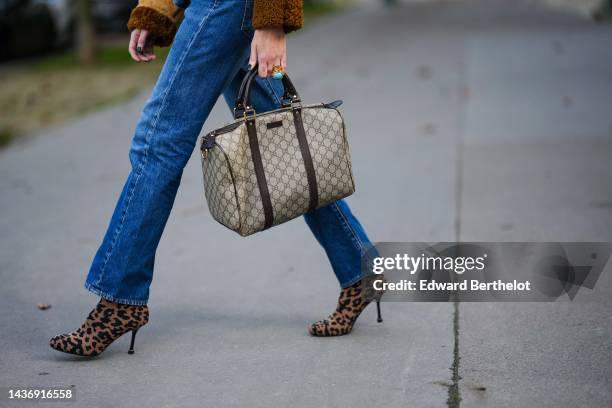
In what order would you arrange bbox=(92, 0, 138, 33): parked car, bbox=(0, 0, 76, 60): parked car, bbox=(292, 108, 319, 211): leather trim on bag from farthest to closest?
bbox=(92, 0, 138, 33): parked car, bbox=(0, 0, 76, 60): parked car, bbox=(292, 108, 319, 211): leather trim on bag

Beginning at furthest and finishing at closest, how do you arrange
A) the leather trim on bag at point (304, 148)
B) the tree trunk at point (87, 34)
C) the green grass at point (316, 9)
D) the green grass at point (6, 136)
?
the green grass at point (316, 9)
the tree trunk at point (87, 34)
the green grass at point (6, 136)
the leather trim on bag at point (304, 148)

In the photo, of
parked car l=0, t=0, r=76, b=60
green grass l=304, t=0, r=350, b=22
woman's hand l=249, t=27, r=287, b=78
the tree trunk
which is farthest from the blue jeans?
green grass l=304, t=0, r=350, b=22

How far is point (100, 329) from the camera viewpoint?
329 centimetres

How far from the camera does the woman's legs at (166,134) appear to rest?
3168 millimetres

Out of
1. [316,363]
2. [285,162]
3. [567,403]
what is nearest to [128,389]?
[316,363]

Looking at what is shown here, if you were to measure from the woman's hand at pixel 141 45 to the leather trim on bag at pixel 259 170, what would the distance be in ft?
2.14

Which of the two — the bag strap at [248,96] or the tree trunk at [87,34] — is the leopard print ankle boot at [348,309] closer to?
the bag strap at [248,96]

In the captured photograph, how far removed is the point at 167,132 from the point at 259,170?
1.12 feet

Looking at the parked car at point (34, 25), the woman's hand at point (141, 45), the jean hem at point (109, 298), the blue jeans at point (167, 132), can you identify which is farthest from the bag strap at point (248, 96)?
the parked car at point (34, 25)

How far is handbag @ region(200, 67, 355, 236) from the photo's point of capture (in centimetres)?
308

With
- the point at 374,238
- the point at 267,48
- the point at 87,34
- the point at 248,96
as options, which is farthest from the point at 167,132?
the point at 87,34

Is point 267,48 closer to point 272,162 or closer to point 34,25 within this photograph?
point 272,162

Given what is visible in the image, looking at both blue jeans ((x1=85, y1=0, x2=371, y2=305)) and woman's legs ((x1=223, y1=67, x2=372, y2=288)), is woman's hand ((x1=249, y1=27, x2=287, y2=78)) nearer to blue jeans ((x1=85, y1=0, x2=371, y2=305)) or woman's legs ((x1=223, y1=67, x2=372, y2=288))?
blue jeans ((x1=85, y1=0, x2=371, y2=305))

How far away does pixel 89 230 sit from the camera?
5.39m
